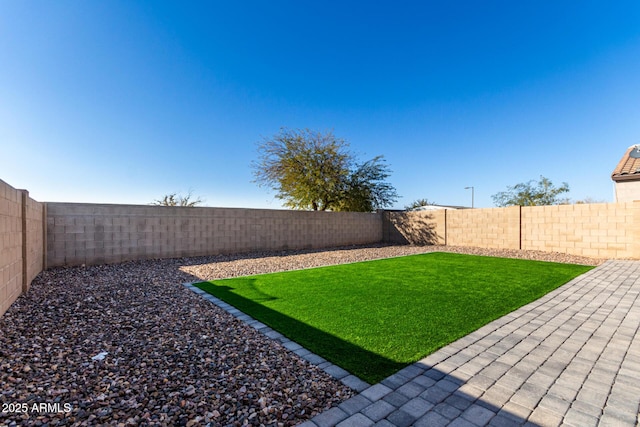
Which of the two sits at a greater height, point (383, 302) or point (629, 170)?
point (629, 170)

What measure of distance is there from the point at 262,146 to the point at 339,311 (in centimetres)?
1201

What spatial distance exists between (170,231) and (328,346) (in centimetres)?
754

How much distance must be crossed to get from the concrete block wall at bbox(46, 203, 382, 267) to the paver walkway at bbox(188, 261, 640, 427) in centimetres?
813

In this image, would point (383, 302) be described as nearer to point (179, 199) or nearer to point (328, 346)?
point (328, 346)

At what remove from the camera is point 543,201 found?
65.8 feet

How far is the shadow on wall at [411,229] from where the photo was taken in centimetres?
Result: 1320

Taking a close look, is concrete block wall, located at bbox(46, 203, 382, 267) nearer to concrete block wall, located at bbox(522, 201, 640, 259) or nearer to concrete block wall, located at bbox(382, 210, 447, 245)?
concrete block wall, located at bbox(382, 210, 447, 245)

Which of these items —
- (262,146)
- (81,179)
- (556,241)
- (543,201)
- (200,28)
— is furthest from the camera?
(543,201)

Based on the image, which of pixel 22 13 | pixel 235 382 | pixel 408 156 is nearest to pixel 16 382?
pixel 235 382

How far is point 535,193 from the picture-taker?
20484 mm

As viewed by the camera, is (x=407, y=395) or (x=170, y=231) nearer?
(x=407, y=395)

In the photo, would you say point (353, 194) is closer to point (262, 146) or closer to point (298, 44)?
point (262, 146)

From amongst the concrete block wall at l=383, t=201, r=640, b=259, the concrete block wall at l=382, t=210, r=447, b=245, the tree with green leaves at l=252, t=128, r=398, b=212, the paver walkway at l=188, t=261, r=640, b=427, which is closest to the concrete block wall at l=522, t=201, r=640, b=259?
the concrete block wall at l=383, t=201, r=640, b=259

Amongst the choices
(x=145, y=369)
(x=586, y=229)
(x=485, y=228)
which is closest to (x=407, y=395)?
(x=145, y=369)
